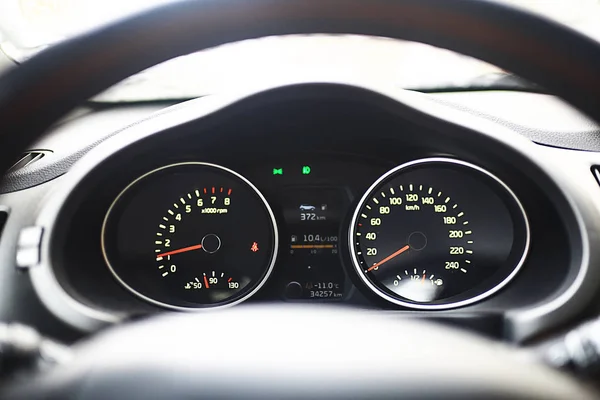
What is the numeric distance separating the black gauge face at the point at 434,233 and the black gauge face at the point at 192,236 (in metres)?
0.28

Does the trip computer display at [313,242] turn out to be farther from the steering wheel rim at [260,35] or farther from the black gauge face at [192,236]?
the steering wheel rim at [260,35]

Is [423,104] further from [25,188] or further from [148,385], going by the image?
[148,385]

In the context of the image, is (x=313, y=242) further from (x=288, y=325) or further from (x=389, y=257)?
(x=288, y=325)

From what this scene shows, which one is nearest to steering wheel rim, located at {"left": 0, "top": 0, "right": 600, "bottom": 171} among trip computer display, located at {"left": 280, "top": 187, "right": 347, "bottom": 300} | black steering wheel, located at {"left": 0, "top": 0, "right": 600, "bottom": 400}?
black steering wheel, located at {"left": 0, "top": 0, "right": 600, "bottom": 400}

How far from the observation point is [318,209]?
210 cm

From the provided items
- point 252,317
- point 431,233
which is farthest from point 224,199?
point 252,317

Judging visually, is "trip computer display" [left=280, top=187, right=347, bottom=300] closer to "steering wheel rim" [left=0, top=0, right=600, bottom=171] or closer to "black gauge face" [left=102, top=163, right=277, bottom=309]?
"black gauge face" [left=102, top=163, right=277, bottom=309]

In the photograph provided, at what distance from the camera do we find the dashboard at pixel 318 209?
169 cm

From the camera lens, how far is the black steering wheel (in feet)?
2.65

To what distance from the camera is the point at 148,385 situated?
820 millimetres

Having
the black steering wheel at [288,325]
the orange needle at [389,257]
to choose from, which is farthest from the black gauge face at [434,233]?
the black steering wheel at [288,325]

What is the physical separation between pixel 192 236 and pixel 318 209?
353mm

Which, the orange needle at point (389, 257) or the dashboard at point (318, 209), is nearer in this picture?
the dashboard at point (318, 209)

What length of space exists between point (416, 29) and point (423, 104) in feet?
2.63
